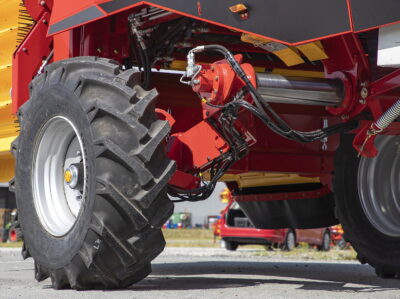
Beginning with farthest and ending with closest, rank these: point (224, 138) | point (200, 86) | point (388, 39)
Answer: point (224, 138) < point (200, 86) < point (388, 39)

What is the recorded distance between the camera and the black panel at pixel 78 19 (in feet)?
16.2

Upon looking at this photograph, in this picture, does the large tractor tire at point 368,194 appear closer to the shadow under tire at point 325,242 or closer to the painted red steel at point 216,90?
the painted red steel at point 216,90

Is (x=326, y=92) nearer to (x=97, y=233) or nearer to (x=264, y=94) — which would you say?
(x=264, y=94)

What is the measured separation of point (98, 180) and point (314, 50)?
153cm

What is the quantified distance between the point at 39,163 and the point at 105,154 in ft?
3.12

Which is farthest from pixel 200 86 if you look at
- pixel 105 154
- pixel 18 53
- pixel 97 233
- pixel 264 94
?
pixel 18 53

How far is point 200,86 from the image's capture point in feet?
15.5

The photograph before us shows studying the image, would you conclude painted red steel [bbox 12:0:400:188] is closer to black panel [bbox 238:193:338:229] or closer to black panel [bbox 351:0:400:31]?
black panel [bbox 238:193:338:229]

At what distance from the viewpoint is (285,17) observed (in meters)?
4.23

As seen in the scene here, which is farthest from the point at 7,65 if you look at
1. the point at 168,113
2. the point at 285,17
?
the point at 285,17

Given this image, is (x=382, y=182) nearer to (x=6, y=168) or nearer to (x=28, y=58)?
(x=28, y=58)

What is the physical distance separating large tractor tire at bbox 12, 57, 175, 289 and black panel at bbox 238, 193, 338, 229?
2.81 metres

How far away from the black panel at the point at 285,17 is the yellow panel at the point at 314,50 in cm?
45

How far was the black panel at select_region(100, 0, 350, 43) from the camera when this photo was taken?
4070 mm
